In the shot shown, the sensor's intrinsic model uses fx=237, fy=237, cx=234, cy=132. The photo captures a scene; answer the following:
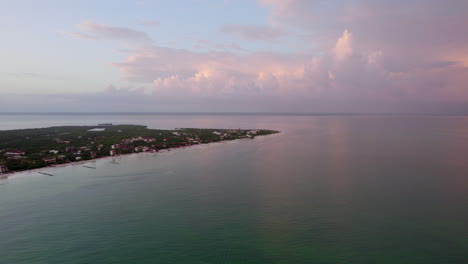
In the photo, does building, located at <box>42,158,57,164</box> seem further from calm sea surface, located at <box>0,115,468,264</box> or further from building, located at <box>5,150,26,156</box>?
building, located at <box>5,150,26,156</box>

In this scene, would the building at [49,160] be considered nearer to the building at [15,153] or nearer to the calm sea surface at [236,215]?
the calm sea surface at [236,215]

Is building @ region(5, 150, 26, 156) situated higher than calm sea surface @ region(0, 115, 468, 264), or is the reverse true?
building @ region(5, 150, 26, 156)

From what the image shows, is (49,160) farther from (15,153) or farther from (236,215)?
(236,215)

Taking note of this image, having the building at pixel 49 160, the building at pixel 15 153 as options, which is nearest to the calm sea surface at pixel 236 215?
the building at pixel 49 160

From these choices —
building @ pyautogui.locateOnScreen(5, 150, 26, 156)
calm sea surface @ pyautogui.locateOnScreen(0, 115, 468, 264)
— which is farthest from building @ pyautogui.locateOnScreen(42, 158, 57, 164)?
building @ pyautogui.locateOnScreen(5, 150, 26, 156)

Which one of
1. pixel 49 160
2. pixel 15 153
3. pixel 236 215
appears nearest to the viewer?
pixel 236 215

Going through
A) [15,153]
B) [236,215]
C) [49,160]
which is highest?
[15,153]

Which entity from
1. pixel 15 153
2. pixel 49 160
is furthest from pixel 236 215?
pixel 15 153

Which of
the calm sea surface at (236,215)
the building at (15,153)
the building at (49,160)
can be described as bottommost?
the calm sea surface at (236,215)
